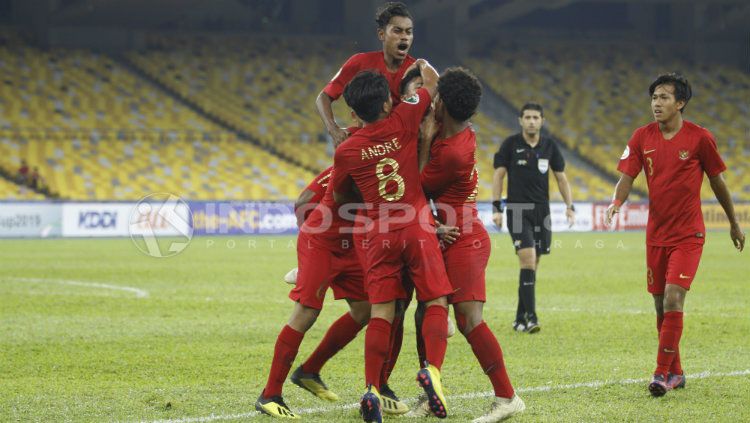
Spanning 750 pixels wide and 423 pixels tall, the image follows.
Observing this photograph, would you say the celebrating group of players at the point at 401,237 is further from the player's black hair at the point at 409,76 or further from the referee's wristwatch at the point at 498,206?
the referee's wristwatch at the point at 498,206

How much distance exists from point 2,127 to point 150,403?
29.3m

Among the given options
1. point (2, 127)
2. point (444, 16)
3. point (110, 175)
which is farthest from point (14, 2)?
point (444, 16)

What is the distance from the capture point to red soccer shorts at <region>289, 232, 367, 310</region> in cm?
625

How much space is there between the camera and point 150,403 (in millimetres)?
6359

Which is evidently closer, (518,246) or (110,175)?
(518,246)

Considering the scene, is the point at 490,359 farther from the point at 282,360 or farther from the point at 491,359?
the point at 282,360

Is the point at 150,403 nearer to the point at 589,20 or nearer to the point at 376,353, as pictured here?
the point at 376,353

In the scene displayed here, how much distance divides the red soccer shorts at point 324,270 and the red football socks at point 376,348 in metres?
0.54

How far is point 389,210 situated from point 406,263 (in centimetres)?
33

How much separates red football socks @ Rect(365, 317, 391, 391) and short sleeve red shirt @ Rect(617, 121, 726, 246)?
227cm

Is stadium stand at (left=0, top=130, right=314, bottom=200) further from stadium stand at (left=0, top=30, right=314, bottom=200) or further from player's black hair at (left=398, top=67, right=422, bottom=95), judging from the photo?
player's black hair at (left=398, top=67, right=422, bottom=95)

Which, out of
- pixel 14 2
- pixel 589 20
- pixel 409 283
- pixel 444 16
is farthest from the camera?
pixel 589 20

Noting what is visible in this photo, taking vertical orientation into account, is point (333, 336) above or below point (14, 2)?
below

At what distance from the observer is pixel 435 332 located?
19.0ft
